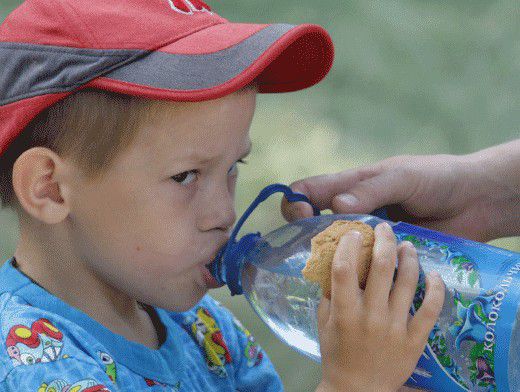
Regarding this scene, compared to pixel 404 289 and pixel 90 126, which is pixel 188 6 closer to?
pixel 90 126

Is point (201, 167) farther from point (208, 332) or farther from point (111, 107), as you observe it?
point (208, 332)

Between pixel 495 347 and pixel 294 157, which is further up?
pixel 495 347

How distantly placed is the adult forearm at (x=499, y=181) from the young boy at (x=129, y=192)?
379mm

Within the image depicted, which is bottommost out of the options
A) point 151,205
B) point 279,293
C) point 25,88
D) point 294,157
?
point 294,157

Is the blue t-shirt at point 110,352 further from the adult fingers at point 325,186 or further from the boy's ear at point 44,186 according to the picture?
the adult fingers at point 325,186

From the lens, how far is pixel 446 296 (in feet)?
3.14

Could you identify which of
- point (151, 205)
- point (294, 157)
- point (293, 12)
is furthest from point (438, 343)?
point (293, 12)

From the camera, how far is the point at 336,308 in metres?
0.90

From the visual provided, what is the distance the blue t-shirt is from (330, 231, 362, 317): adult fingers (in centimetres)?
25

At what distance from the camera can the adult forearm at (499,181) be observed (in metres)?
1.34

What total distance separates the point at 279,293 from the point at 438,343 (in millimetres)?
215

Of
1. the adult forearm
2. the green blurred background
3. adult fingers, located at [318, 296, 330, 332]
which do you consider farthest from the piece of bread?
the green blurred background

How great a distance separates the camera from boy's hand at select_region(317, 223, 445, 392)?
2.90 ft

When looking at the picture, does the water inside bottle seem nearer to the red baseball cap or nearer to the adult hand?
the adult hand
